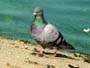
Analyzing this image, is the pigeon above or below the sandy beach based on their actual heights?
above

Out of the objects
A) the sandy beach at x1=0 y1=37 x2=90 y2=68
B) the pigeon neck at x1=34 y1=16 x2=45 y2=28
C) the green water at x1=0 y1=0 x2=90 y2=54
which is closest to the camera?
the sandy beach at x1=0 y1=37 x2=90 y2=68

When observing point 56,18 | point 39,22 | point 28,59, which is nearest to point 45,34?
point 39,22

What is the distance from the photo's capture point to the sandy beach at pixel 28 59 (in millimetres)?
8719

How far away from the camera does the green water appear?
1342 cm

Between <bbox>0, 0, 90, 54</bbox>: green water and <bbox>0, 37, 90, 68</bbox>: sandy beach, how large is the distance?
2.07 m

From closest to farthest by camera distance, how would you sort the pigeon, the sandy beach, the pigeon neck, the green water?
the sandy beach → the pigeon → the pigeon neck → the green water

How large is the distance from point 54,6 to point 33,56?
7.87m

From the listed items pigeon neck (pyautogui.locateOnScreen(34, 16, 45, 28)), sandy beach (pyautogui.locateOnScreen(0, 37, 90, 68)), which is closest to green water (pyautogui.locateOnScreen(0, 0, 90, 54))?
sandy beach (pyautogui.locateOnScreen(0, 37, 90, 68))

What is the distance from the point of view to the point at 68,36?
13539mm

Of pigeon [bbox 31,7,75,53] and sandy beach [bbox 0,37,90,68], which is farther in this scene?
pigeon [bbox 31,7,75,53]

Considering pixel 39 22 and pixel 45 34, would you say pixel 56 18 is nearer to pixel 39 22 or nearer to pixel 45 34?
pixel 39 22

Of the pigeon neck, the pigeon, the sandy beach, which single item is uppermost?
the pigeon neck

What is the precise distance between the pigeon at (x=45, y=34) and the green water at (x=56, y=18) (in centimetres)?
248

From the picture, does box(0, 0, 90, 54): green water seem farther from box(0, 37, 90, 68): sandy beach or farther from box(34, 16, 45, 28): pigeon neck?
box(34, 16, 45, 28): pigeon neck
